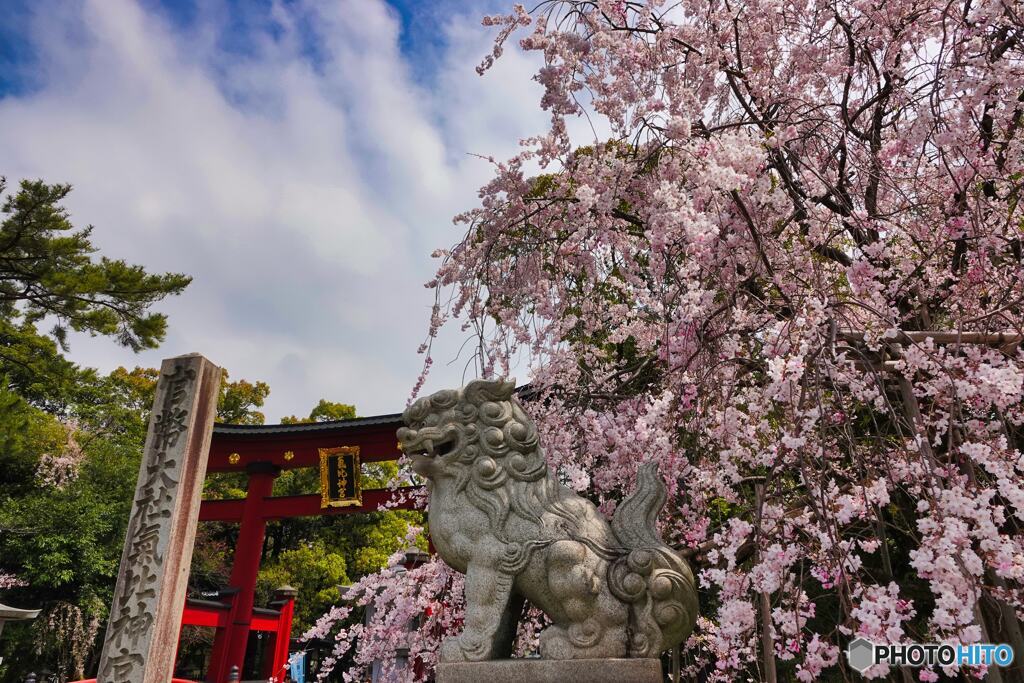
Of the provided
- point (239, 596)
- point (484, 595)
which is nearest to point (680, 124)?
point (484, 595)

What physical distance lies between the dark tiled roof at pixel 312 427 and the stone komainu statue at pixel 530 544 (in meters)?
9.82

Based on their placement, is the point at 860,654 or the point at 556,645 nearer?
the point at 860,654

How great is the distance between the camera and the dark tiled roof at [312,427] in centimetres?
1347

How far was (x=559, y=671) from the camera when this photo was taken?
3.09m

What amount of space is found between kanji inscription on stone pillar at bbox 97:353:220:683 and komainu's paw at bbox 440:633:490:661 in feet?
9.60

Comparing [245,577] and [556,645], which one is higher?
[556,645]

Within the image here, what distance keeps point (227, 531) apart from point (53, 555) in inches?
418

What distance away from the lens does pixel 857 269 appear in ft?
11.8

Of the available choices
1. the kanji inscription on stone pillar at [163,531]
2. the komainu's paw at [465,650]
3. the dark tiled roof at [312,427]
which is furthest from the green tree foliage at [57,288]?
the komainu's paw at [465,650]

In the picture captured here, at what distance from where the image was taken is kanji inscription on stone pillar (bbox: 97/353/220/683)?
488cm

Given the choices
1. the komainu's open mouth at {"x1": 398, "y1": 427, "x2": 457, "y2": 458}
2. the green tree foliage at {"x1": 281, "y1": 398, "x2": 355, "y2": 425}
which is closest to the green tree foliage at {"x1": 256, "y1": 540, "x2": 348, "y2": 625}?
the green tree foliage at {"x1": 281, "y1": 398, "x2": 355, "y2": 425}

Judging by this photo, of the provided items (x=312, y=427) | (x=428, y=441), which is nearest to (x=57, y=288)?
(x=312, y=427)

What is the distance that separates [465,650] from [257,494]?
39.8 ft

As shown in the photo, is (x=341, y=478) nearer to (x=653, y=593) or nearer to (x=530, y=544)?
(x=530, y=544)
